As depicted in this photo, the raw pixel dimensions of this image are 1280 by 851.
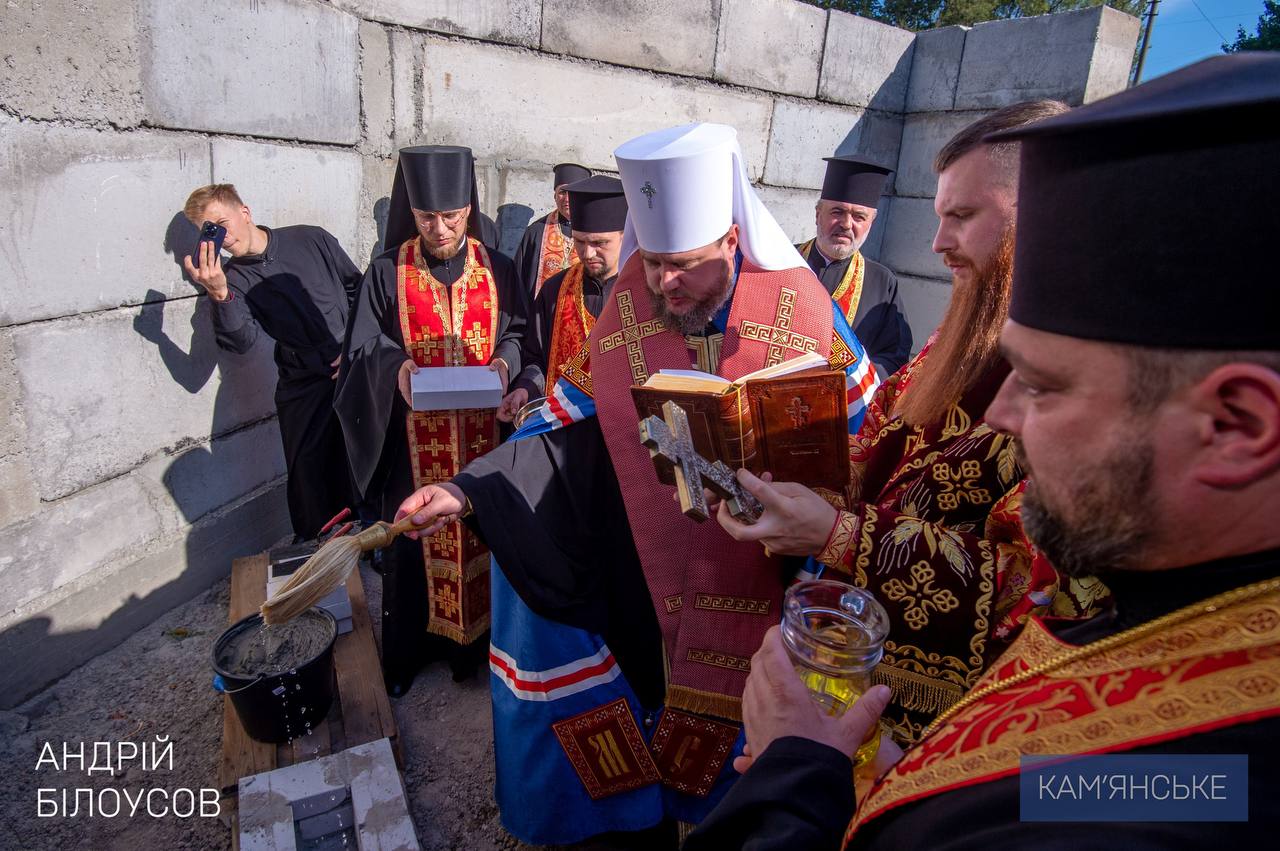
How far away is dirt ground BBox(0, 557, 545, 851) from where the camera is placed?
2945 mm

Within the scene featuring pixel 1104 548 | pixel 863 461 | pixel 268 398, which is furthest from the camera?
pixel 268 398

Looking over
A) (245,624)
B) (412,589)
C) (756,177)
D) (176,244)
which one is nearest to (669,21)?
(756,177)

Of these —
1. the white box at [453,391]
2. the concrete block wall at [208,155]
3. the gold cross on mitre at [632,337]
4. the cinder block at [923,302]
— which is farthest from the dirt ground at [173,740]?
the cinder block at [923,302]

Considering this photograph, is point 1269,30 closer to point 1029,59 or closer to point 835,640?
point 1029,59

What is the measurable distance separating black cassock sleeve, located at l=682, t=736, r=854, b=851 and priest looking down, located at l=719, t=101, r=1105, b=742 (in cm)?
64

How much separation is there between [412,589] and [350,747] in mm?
966

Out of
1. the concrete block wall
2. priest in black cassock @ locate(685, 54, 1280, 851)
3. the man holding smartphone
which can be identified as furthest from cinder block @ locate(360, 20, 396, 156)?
priest in black cassock @ locate(685, 54, 1280, 851)

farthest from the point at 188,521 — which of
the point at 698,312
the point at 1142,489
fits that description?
the point at 1142,489

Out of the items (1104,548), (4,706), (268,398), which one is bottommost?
(4,706)

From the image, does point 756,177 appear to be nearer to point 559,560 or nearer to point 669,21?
point 669,21

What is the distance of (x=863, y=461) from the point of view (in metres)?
2.24

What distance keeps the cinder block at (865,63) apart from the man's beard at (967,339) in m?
6.63

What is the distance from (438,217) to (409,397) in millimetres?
1124

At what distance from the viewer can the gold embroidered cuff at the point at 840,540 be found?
1702mm
